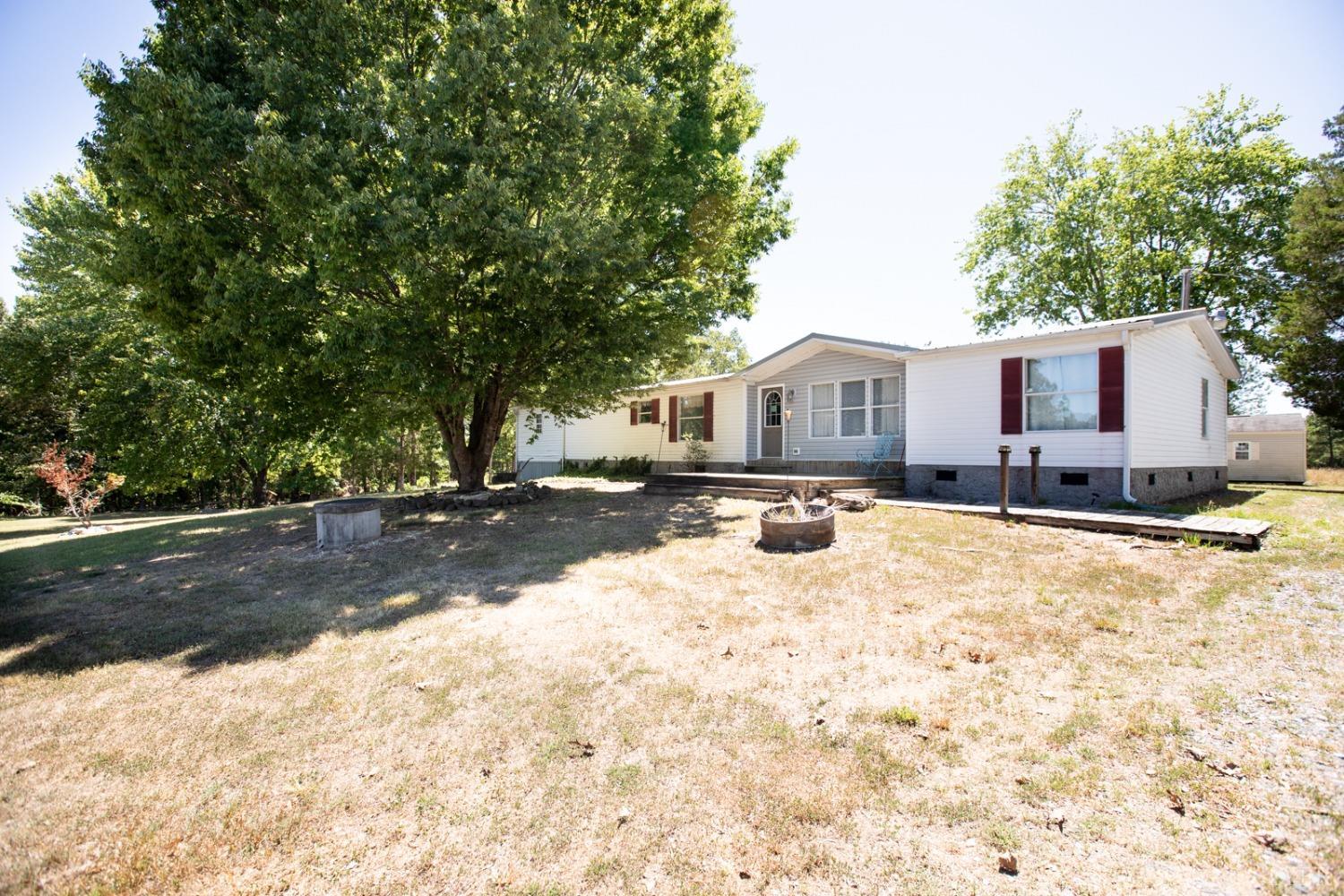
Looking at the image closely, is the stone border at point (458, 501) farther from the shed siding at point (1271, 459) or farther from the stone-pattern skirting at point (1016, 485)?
the shed siding at point (1271, 459)

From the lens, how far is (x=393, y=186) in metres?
8.45

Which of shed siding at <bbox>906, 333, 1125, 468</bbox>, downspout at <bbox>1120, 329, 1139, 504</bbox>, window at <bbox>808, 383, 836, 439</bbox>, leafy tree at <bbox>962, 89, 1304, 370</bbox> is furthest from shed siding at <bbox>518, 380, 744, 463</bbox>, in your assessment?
leafy tree at <bbox>962, 89, 1304, 370</bbox>

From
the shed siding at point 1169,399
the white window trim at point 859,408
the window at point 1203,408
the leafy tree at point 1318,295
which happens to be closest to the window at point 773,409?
the white window trim at point 859,408

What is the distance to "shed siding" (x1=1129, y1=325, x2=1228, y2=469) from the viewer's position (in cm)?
979

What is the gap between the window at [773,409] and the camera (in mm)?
15852

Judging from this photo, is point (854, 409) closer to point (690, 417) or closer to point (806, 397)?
point (806, 397)

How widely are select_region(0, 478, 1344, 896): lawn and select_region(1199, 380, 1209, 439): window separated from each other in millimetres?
9328

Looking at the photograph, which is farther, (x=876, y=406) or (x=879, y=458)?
(x=876, y=406)

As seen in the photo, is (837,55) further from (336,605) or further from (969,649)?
(336,605)

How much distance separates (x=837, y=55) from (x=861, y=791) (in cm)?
1184

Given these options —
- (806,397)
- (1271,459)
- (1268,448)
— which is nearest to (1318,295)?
(1268,448)

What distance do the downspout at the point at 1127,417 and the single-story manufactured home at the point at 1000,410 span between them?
0.07 ft

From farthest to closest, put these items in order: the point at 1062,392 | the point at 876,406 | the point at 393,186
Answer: the point at 876,406 → the point at 1062,392 → the point at 393,186

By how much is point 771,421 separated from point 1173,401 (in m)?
8.79
